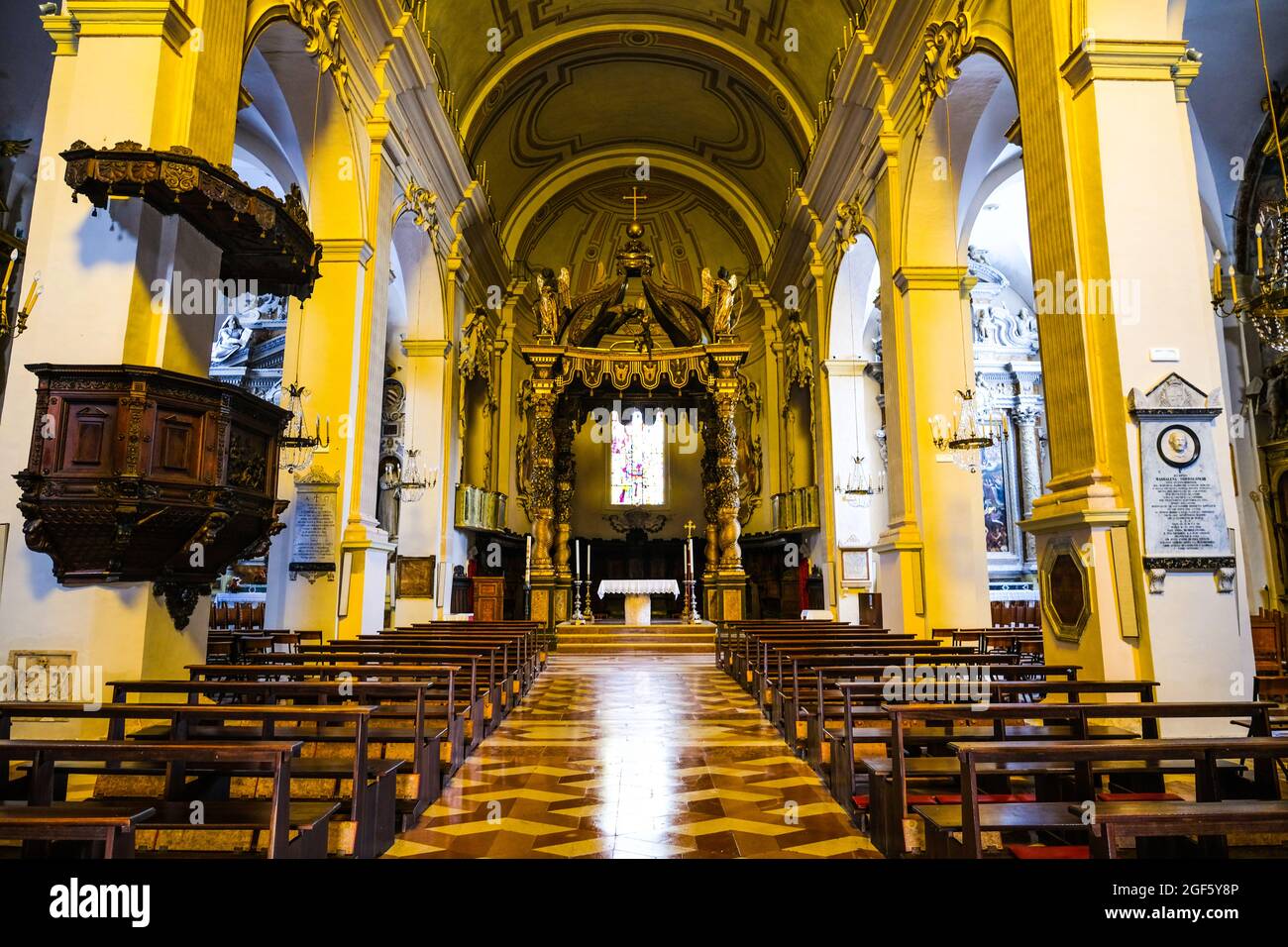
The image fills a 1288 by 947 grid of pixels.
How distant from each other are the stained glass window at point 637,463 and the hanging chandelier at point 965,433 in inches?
449

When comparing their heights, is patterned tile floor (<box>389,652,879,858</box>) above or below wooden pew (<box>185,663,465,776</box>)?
below

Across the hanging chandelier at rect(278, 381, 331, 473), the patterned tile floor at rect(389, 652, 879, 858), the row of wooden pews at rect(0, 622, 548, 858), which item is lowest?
the patterned tile floor at rect(389, 652, 879, 858)

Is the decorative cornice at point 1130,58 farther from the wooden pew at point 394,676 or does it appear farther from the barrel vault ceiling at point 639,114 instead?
the barrel vault ceiling at point 639,114

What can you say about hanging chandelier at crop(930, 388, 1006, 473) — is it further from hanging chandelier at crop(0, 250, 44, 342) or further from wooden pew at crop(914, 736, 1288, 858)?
hanging chandelier at crop(0, 250, 44, 342)

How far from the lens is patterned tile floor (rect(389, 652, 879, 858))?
303cm

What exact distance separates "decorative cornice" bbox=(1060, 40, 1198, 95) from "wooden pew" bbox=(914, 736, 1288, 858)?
4.62 metres

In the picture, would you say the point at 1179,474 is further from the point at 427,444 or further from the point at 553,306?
the point at 427,444

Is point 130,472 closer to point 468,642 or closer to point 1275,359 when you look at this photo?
point 468,642

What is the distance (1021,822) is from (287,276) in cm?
555

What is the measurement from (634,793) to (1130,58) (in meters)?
5.87

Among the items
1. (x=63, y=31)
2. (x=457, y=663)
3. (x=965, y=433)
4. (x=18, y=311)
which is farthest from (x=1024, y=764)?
(x=63, y=31)

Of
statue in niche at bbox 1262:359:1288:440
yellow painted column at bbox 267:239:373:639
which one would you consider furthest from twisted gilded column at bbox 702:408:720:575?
statue in niche at bbox 1262:359:1288:440

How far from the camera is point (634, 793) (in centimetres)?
375

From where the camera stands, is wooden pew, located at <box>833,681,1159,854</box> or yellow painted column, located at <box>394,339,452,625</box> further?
yellow painted column, located at <box>394,339,452,625</box>
